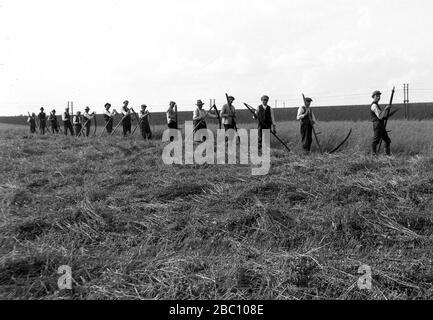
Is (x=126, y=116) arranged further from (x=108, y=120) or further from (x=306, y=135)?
(x=306, y=135)

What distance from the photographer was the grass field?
288 centimetres

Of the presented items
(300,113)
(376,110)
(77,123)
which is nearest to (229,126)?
(300,113)

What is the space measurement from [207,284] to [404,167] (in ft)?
13.2

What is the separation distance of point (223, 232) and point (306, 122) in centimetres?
576

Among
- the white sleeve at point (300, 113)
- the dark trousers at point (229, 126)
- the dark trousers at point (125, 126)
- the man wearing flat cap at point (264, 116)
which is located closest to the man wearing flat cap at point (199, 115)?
the dark trousers at point (229, 126)

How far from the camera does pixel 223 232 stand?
12.6 feet

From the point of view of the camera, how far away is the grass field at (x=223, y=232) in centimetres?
288

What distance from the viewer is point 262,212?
13.6 feet

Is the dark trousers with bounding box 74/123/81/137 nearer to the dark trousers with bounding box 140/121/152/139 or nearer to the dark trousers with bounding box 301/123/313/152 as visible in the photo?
the dark trousers with bounding box 140/121/152/139

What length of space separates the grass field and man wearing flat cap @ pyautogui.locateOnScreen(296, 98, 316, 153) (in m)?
2.62

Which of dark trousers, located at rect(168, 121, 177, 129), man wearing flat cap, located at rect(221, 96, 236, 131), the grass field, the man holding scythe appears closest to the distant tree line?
the man holding scythe

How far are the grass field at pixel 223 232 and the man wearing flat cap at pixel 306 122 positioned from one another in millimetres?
2616

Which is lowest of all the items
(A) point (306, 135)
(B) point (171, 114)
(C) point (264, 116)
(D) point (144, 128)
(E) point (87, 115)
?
(A) point (306, 135)
